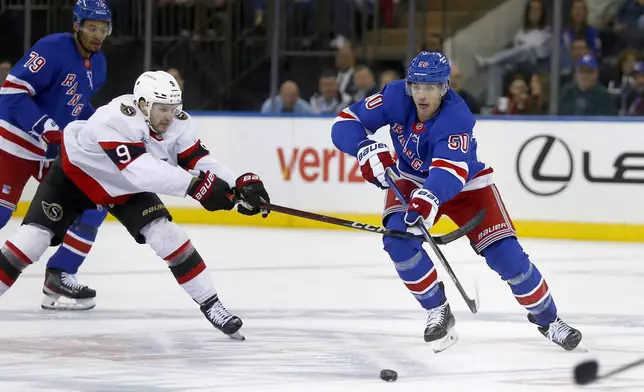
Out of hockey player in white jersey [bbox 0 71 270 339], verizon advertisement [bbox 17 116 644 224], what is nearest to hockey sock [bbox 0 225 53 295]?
hockey player in white jersey [bbox 0 71 270 339]

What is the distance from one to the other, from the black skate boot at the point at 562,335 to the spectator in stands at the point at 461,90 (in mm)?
4008

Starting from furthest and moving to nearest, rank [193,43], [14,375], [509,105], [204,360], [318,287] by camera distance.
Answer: [193,43], [509,105], [318,287], [204,360], [14,375]

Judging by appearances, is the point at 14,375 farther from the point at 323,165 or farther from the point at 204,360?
the point at 323,165

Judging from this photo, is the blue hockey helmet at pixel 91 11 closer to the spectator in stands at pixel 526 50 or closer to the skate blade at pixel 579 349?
the skate blade at pixel 579 349

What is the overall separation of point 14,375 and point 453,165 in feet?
4.86

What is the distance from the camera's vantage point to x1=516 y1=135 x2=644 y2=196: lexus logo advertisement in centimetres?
795

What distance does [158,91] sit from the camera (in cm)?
444

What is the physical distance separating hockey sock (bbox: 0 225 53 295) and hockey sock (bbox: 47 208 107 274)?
0.73m

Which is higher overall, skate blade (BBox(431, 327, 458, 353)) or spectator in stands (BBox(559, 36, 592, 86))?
spectator in stands (BBox(559, 36, 592, 86))

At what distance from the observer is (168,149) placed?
4.69m

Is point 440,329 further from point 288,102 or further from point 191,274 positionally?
point 288,102

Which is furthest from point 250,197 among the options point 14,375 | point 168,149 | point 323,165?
point 323,165

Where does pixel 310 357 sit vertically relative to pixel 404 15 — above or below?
below

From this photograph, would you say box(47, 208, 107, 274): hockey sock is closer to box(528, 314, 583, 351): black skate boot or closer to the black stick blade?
box(528, 314, 583, 351): black skate boot
